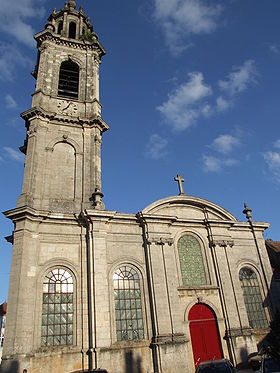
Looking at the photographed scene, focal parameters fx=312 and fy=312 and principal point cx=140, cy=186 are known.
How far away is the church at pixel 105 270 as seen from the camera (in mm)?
13398

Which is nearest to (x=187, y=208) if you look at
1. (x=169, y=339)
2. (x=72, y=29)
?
(x=169, y=339)

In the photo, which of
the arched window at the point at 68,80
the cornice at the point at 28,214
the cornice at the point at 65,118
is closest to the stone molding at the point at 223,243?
the cornice at the point at 28,214

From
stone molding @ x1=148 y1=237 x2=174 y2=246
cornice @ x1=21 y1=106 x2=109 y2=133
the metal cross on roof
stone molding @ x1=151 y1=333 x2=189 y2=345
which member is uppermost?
cornice @ x1=21 y1=106 x2=109 y2=133

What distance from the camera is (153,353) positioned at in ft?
46.3

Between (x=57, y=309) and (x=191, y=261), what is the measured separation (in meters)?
7.53

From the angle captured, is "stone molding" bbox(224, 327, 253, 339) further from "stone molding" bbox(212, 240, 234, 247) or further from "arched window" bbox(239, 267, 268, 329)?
"stone molding" bbox(212, 240, 234, 247)

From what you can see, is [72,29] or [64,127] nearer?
[64,127]

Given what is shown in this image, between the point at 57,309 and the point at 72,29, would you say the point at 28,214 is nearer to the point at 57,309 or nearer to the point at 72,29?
the point at 57,309

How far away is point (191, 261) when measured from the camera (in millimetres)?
17375

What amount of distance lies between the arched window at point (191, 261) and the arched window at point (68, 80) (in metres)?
12.0

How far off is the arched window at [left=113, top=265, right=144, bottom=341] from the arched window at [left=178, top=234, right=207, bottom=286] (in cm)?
283

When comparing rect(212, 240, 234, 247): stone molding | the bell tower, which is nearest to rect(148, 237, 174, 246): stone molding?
rect(212, 240, 234, 247): stone molding

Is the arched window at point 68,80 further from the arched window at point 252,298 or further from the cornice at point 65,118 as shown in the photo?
the arched window at point 252,298

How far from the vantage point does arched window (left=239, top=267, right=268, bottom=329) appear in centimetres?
1731
